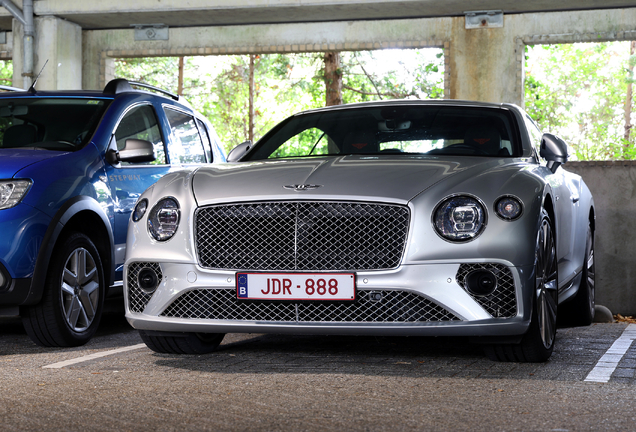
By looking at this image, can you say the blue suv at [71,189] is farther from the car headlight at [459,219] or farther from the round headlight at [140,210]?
the car headlight at [459,219]

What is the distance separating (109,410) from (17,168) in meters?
2.35

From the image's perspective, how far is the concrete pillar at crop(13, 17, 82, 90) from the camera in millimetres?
13984

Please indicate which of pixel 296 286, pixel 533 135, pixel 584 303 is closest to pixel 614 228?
pixel 584 303

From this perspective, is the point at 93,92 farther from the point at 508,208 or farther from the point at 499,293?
the point at 499,293

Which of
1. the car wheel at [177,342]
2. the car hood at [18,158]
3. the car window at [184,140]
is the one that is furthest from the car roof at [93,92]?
the car wheel at [177,342]

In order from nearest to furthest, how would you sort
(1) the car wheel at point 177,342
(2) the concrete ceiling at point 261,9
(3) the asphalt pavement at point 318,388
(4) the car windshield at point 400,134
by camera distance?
(3) the asphalt pavement at point 318,388 < (1) the car wheel at point 177,342 < (4) the car windshield at point 400,134 < (2) the concrete ceiling at point 261,9

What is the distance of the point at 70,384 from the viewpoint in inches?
158

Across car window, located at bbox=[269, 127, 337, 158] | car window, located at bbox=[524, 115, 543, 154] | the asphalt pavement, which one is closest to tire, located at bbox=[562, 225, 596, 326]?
car window, located at bbox=[524, 115, 543, 154]

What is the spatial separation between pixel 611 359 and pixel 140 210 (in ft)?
9.23

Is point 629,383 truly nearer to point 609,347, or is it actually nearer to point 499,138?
point 609,347

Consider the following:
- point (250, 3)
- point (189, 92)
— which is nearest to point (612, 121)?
point (189, 92)

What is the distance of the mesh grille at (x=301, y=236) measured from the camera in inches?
163

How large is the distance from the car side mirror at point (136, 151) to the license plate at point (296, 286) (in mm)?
2125

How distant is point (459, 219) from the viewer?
4129mm
